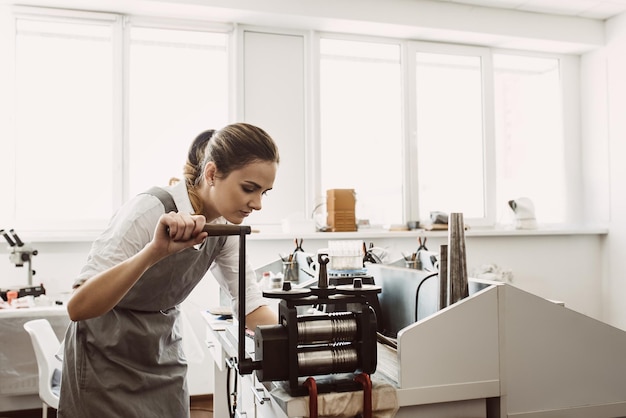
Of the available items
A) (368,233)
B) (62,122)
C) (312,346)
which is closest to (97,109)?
(62,122)

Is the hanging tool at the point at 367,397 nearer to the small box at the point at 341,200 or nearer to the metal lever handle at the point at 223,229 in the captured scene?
the metal lever handle at the point at 223,229

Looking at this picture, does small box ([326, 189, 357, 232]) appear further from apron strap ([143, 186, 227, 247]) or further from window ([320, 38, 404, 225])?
apron strap ([143, 186, 227, 247])

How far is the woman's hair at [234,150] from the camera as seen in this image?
54.5 inches

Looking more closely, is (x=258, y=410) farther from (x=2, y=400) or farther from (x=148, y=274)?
(x=2, y=400)

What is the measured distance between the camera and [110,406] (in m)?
1.36

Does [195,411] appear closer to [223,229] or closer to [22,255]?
[22,255]

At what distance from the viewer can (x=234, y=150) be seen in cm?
138

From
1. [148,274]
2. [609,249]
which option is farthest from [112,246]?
[609,249]

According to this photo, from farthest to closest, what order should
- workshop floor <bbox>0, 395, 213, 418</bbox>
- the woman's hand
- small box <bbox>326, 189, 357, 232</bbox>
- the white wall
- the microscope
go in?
the white wall
small box <bbox>326, 189, 357, 232</bbox>
workshop floor <bbox>0, 395, 213, 418</bbox>
the microscope
the woman's hand

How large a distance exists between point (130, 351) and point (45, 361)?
1042 mm

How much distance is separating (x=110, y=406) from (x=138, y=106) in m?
2.56

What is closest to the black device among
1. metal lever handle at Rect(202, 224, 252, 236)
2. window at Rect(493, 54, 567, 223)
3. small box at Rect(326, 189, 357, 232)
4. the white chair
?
metal lever handle at Rect(202, 224, 252, 236)

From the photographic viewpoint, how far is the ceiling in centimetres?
390

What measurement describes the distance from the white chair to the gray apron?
34.8 inches
